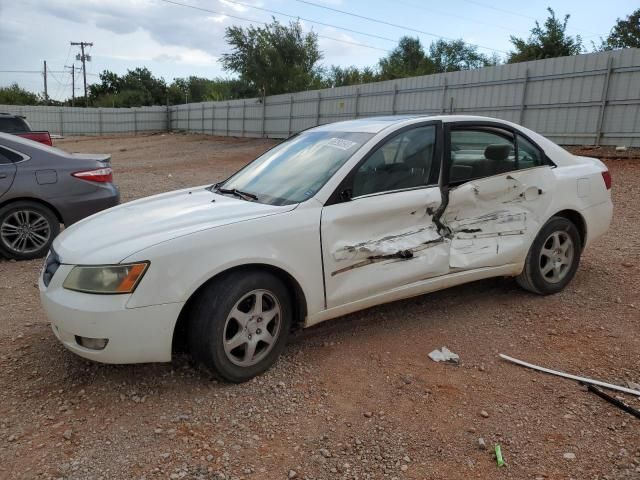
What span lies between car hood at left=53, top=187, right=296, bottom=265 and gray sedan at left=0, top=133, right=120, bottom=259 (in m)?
2.56

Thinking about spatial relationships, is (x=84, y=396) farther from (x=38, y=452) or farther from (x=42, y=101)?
(x=42, y=101)

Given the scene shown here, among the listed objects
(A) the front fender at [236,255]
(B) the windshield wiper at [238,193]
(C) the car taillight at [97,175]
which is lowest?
(A) the front fender at [236,255]

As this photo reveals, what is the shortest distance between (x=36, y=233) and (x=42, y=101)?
68930mm

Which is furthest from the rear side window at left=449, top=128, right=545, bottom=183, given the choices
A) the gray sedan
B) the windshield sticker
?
the gray sedan

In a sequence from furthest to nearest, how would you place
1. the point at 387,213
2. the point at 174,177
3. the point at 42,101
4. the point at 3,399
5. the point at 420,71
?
the point at 42,101
the point at 420,71
the point at 174,177
the point at 387,213
the point at 3,399

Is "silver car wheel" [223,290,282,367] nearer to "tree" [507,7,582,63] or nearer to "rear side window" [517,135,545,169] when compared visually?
"rear side window" [517,135,545,169]

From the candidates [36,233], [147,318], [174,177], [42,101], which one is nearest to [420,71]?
[174,177]

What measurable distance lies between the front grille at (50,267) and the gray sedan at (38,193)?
295 centimetres

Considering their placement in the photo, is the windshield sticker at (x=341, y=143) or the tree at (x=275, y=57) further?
the tree at (x=275, y=57)

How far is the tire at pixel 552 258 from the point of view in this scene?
427cm

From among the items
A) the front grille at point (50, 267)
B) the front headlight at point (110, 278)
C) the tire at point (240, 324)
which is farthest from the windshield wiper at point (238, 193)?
the front grille at point (50, 267)

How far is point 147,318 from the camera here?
8.98 feet

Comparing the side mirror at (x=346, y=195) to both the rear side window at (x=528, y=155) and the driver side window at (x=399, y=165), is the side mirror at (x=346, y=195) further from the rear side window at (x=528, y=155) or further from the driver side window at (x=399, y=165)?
the rear side window at (x=528, y=155)

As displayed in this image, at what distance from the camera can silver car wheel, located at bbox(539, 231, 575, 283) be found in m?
4.36
